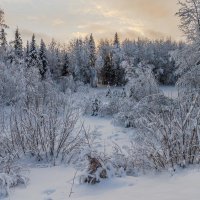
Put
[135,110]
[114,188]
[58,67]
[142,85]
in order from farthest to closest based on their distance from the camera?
1. [58,67]
2. [142,85]
3. [135,110]
4. [114,188]

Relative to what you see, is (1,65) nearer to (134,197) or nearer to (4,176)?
(4,176)

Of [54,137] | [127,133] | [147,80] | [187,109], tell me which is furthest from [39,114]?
[147,80]

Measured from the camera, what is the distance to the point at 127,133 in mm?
13867

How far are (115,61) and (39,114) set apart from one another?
61156 mm

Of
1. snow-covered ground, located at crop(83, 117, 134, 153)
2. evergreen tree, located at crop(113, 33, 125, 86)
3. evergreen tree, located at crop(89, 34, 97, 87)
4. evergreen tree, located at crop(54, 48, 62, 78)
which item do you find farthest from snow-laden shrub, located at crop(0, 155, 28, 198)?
evergreen tree, located at crop(54, 48, 62, 78)

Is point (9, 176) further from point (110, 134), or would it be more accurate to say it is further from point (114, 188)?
point (110, 134)

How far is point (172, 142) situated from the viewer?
20.5ft

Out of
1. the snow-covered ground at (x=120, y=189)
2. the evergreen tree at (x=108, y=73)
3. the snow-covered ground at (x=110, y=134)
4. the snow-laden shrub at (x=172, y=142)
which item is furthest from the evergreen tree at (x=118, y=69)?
the snow-covered ground at (x=120, y=189)

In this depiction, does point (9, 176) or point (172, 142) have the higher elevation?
point (172, 142)

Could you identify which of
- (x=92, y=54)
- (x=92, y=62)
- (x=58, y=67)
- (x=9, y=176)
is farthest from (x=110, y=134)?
(x=92, y=54)

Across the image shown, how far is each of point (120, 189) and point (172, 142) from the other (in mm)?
1509

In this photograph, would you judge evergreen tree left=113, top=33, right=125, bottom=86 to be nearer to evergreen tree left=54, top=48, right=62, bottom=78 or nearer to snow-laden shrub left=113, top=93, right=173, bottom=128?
evergreen tree left=54, top=48, right=62, bottom=78

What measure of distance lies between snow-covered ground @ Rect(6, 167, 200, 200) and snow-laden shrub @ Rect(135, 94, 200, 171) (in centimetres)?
45

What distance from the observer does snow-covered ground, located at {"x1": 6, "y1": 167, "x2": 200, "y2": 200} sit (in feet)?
14.7
